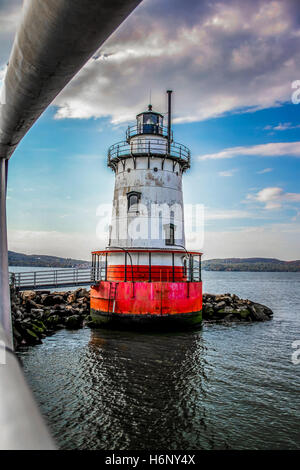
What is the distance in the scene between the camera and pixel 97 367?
10.7 meters

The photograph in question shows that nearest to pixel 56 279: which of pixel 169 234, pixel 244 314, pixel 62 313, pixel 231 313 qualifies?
pixel 62 313

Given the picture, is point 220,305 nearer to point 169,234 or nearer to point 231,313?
point 231,313

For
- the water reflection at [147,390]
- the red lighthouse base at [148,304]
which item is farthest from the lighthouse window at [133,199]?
the water reflection at [147,390]

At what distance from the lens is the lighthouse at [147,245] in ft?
51.4

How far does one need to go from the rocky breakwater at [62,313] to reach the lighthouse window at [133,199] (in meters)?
6.53

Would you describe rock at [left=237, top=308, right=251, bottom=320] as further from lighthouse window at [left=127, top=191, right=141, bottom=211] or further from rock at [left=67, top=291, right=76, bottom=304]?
rock at [left=67, top=291, right=76, bottom=304]

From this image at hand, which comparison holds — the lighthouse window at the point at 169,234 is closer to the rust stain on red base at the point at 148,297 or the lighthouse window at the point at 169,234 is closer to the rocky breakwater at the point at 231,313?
the rust stain on red base at the point at 148,297

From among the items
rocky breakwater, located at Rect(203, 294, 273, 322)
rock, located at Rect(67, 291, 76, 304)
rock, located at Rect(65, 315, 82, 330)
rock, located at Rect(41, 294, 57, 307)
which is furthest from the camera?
rock, located at Rect(67, 291, 76, 304)

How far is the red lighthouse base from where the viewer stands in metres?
15.5

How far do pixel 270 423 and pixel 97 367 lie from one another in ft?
18.1

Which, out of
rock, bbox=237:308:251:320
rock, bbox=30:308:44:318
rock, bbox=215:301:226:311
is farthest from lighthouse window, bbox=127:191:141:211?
rock, bbox=237:308:251:320

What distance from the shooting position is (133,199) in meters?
18.5

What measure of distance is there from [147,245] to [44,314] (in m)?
6.81

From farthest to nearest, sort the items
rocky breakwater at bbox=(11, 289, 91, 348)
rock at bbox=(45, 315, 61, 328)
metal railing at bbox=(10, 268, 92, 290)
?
metal railing at bbox=(10, 268, 92, 290)
rock at bbox=(45, 315, 61, 328)
rocky breakwater at bbox=(11, 289, 91, 348)
